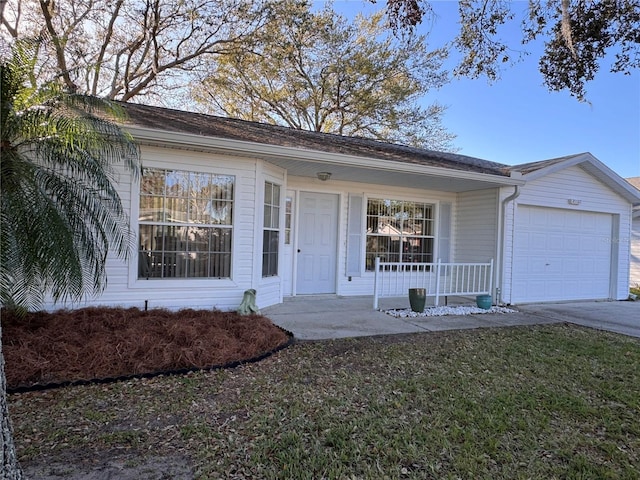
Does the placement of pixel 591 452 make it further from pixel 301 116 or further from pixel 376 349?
pixel 301 116

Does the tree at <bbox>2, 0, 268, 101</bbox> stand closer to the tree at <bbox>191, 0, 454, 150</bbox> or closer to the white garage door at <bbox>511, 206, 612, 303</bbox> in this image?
the tree at <bbox>191, 0, 454, 150</bbox>

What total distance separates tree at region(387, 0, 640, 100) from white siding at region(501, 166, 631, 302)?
218cm

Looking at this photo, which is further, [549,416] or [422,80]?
[422,80]

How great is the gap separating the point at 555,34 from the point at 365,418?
6.80 m

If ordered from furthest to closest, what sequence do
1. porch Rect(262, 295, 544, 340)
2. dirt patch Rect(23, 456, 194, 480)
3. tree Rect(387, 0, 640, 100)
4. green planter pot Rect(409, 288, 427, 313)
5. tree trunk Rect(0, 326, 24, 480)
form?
1. green planter pot Rect(409, 288, 427, 313)
2. tree Rect(387, 0, 640, 100)
3. porch Rect(262, 295, 544, 340)
4. dirt patch Rect(23, 456, 194, 480)
5. tree trunk Rect(0, 326, 24, 480)

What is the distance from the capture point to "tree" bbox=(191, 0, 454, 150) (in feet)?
47.2

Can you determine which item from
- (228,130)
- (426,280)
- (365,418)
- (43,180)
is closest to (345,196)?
(426,280)

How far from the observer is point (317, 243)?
26.3 ft

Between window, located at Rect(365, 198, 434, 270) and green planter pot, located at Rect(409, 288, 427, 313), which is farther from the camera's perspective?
window, located at Rect(365, 198, 434, 270)

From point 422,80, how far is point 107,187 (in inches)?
563

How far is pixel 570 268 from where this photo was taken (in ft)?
29.2

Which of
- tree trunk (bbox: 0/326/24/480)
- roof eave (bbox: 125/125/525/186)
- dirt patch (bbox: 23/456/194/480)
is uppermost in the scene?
roof eave (bbox: 125/125/525/186)

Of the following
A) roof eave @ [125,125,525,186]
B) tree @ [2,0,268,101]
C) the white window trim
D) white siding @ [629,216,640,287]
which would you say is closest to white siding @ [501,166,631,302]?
roof eave @ [125,125,525,186]

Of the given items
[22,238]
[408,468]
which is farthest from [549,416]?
[22,238]
